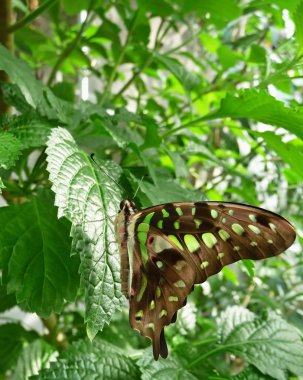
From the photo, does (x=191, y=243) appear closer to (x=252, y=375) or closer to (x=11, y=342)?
(x=252, y=375)

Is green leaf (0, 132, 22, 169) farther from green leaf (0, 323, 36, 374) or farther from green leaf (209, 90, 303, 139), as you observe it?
green leaf (0, 323, 36, 374)

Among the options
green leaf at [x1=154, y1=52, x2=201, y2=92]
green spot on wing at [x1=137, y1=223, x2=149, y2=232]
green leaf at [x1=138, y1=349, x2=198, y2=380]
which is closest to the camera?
green spot on wing at [x1=137, y1=223, x2=149, y2=232]

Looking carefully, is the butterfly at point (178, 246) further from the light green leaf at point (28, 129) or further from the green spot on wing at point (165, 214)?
the light green leaf at point (28, 129)

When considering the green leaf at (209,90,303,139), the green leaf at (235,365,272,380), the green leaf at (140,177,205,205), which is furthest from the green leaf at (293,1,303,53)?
the green leaf at (235,365,272,380)

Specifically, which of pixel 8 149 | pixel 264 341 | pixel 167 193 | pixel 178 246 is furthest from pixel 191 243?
pixel 264 341

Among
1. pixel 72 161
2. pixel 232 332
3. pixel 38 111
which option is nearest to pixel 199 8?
pixel 38 111

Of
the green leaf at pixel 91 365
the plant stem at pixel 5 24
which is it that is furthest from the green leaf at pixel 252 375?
the plant stem at pixel 5 24
